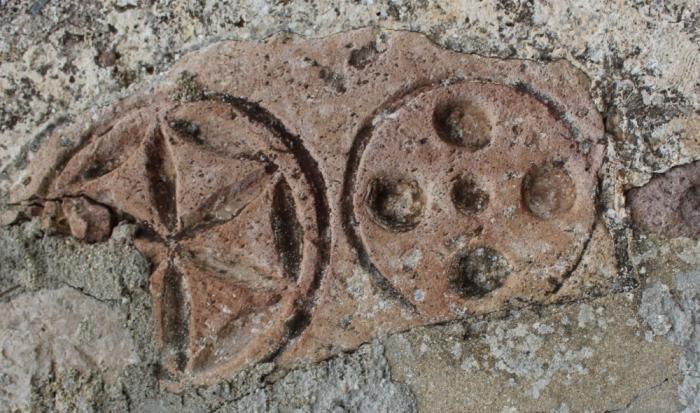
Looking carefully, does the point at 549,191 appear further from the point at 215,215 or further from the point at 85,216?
the point at 85,216

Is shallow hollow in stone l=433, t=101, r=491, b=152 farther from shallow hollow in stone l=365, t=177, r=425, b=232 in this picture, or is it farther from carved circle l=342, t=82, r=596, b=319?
shallow hollow in stone l=365, t=177, r=425, b=232

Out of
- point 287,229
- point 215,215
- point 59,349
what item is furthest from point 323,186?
point 59,349

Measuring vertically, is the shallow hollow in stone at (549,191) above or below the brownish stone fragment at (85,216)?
below

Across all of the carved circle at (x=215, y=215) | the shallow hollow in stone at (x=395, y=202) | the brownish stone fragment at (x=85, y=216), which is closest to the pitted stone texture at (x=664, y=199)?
the shallow hollow in stone at (x=395, y=202)

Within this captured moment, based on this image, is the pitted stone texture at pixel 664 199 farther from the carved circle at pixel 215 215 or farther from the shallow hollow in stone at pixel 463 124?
the carved circle at pixel 215 215

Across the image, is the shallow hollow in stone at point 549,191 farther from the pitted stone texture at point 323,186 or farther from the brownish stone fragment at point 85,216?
the brownish stone fragment at point 85,216

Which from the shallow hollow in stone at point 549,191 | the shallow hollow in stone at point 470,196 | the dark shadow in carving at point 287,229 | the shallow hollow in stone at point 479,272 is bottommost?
the shallow hollow in stone at point 479,272

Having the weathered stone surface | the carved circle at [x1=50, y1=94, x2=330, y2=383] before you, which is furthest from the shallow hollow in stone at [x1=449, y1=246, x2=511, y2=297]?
the weathered stone surface

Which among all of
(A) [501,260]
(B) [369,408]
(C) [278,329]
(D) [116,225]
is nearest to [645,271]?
(A) [501,260]
